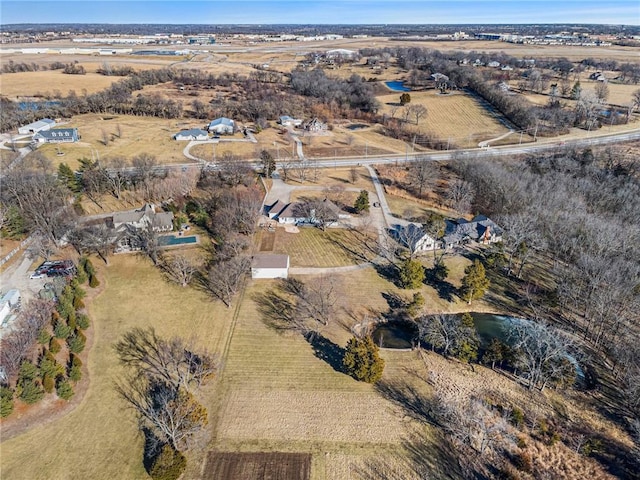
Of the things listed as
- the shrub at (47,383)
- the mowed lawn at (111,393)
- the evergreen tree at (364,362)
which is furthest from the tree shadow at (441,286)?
the shrub at (47,383)

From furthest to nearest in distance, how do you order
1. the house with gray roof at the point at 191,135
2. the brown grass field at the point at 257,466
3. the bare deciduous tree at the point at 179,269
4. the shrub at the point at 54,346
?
the house with gray roof at the point at 191,135, the bare deciduous tree at the point at 179,269, the shrub at the point at 54,346, the brown grass field at the point at 257,466

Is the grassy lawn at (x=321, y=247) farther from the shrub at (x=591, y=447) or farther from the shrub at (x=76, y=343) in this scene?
the shrub at (x=591, y=447)

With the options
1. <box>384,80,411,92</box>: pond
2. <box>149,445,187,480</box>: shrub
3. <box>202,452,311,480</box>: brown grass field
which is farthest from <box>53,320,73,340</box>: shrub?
A: <box>384,80,411,92</box>: pond

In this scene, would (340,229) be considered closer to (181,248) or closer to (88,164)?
(181,248)

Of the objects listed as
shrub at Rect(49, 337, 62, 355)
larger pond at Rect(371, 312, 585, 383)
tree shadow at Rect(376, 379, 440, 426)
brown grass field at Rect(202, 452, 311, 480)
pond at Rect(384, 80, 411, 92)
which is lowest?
larger pond at Rect(371, 312, 585, 383)

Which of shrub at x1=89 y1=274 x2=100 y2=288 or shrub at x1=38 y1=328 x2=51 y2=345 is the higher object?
shrub at x1=38 y1=328 x2=51 y2=345

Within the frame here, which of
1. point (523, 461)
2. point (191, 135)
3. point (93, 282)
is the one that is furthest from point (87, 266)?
point (191, 135)

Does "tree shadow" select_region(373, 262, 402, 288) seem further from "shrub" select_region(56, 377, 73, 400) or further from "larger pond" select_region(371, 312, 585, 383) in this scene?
"shrub" select_region(56, 377, 73, 400)

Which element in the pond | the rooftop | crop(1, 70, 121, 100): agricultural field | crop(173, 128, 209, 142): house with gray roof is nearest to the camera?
the rooftop
